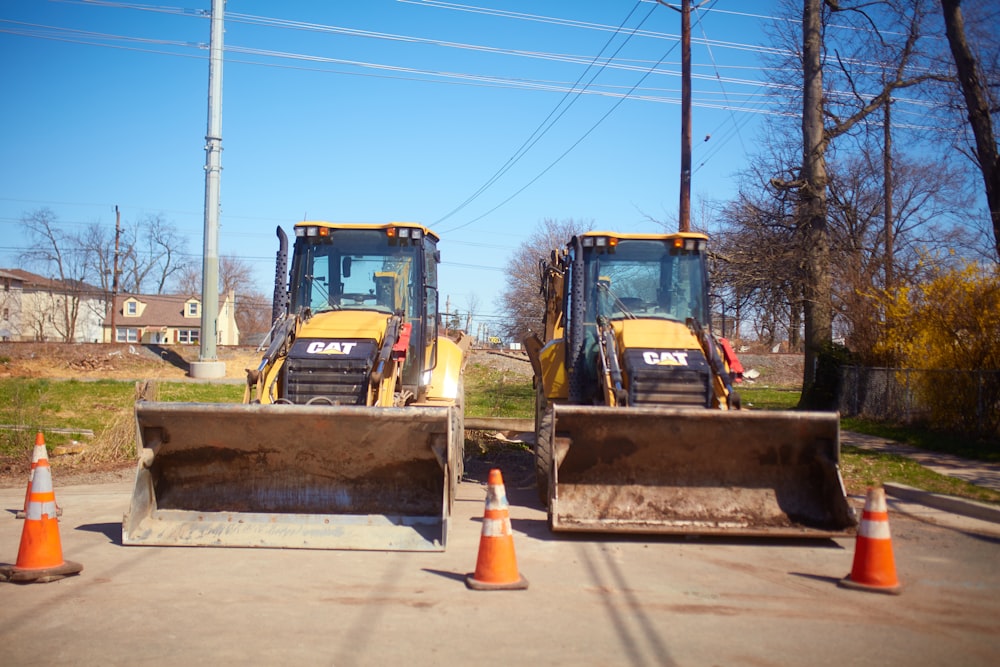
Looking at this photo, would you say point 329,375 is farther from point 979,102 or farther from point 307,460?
point 979,102

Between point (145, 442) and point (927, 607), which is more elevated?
point (145, 442)

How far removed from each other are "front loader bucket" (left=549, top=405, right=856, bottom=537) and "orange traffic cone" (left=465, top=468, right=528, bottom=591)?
1.45m

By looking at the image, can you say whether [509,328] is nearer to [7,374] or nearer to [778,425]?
[7,374]

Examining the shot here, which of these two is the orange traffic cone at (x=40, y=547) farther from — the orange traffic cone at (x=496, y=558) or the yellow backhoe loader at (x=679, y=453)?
the yellow backhoe loader at (x=679, y=453)

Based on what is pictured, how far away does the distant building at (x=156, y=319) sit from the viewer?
73.6 m

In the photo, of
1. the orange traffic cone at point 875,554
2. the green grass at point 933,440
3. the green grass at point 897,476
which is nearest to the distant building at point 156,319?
the green grass at point 933,440

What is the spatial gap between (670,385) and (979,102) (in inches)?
385

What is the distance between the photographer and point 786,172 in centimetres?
2108

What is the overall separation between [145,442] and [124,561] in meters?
1.21

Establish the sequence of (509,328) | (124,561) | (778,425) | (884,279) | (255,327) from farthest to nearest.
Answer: (255,327) < (509,328) < (884,279) < (778,425) < (124,561)

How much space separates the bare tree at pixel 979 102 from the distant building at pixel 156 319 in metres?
67.6

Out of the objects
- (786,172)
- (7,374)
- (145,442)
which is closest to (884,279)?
(786,172)

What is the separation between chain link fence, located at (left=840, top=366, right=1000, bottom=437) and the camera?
13.7m

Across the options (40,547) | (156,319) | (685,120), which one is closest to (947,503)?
(40,547)
